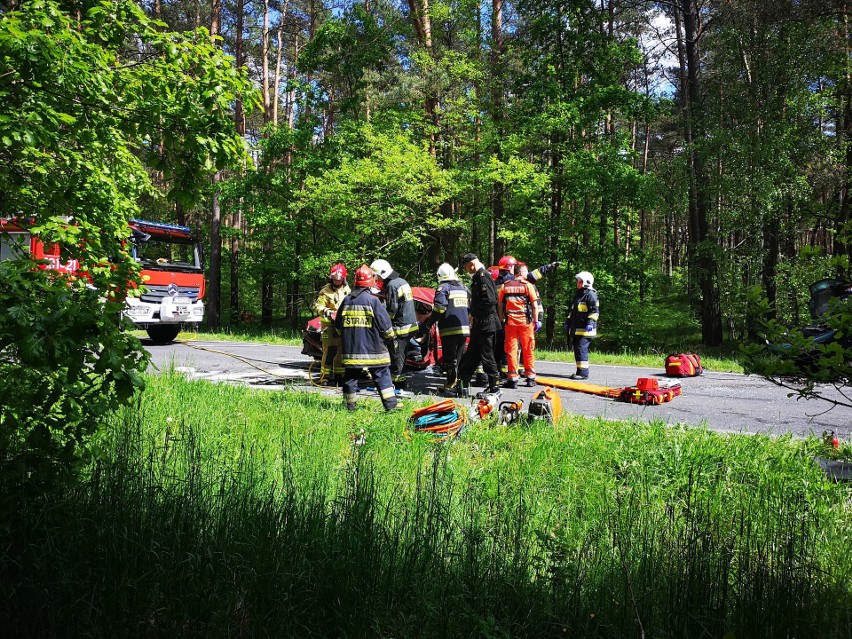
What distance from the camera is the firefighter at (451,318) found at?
8953 millimetres

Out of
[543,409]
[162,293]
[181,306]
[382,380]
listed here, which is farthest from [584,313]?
[162,293]

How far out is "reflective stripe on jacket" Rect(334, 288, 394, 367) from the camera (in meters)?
6.98

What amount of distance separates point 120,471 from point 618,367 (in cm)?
1113

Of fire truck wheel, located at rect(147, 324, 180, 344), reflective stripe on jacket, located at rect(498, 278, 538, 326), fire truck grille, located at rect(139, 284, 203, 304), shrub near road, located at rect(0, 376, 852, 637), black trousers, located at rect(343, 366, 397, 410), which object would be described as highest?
fire truck grille, located at rect(139, 284, 203, 304)

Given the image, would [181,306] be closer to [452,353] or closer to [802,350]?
[452,353]

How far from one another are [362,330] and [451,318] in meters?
2.36

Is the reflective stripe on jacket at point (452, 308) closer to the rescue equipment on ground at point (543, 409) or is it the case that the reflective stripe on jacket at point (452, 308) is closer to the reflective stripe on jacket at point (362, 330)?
the reflective stripe on jacket at point (362, 330)

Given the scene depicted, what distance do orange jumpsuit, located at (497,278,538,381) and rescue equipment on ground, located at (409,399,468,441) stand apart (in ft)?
12.2

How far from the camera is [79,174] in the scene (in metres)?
4.71

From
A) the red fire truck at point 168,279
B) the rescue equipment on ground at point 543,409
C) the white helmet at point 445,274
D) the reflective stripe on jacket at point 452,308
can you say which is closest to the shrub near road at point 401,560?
the rescue equipment on ground at point 543,409

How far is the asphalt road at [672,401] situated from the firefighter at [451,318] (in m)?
0.55

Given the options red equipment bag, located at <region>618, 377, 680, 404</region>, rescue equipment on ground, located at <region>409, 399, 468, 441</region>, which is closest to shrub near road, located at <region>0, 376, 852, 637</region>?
rescue equipment on ground, located at <region>409, 399, 468, 441</region>

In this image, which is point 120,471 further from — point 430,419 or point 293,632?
point 430,419

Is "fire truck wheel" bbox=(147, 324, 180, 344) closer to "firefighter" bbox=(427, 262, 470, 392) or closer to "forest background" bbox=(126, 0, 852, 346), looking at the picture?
"forest background" bbox=(126, 0, 852, 346)
